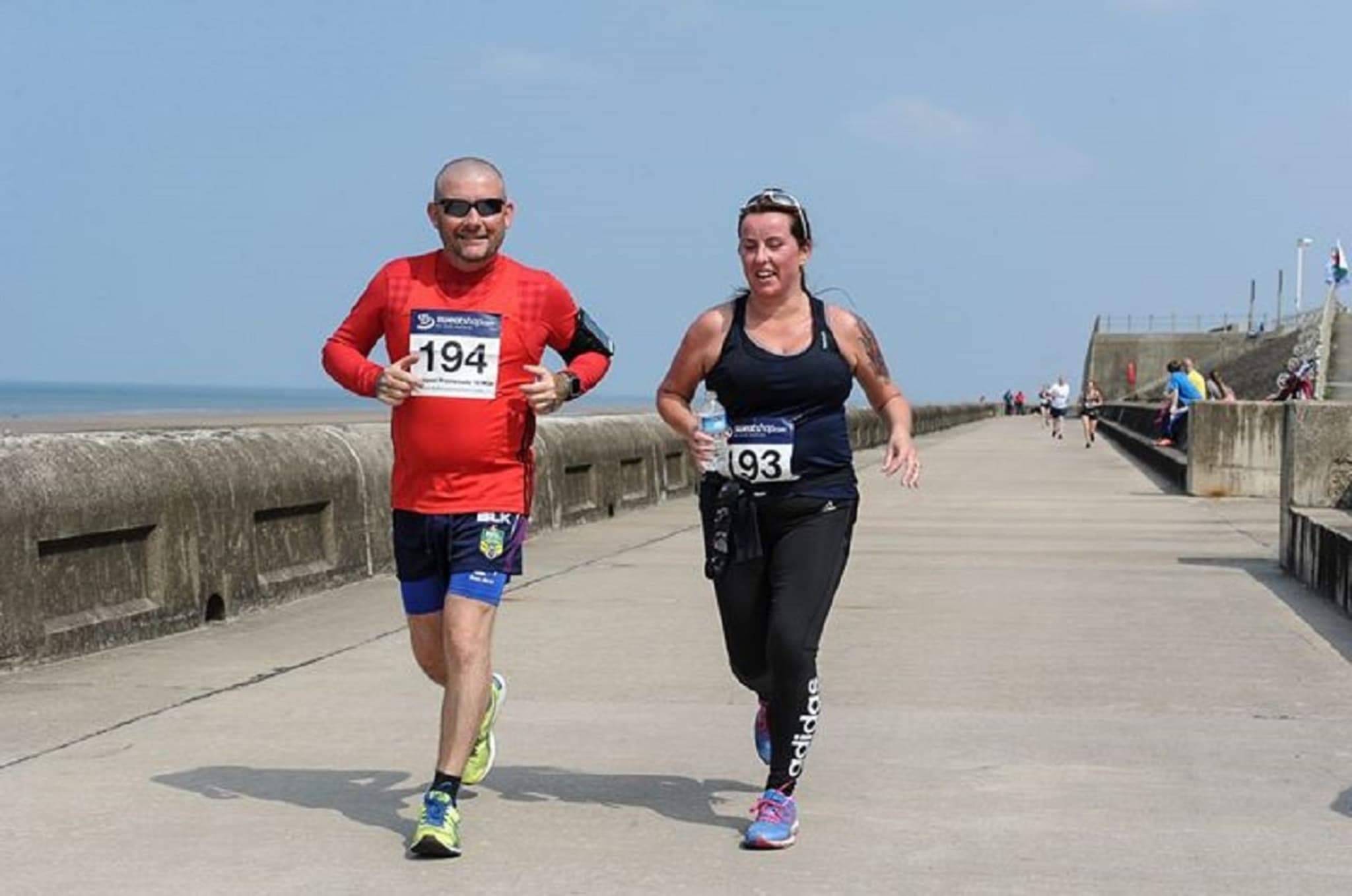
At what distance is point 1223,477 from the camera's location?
73.2 ft

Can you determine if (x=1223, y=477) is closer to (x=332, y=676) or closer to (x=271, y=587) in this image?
(x=271, y=587)

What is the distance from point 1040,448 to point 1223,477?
1982cm

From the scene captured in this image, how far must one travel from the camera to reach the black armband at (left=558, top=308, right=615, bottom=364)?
20.0ft

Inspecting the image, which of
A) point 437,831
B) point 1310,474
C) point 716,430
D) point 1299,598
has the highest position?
point 716,430

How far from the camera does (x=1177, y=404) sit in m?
31.5

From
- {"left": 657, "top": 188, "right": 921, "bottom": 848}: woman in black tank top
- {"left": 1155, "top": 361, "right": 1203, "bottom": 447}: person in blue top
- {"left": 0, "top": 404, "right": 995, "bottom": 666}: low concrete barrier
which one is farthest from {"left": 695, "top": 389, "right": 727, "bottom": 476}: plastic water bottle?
{"left": 1155, "top": 361, "right": 1203, "bottom": 447}: person in blue top

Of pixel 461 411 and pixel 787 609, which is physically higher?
pixel 461 411

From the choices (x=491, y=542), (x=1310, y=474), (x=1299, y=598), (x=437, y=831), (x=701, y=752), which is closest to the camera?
(x=437, y=831)

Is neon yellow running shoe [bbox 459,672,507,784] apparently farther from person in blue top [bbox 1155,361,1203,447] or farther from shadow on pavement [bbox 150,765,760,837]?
person in blue top [bbox 1155,361,1203,447]

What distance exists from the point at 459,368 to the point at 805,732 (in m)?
1.37

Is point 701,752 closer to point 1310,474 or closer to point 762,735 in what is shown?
point 762,735

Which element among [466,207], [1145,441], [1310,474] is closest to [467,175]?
[466,207]

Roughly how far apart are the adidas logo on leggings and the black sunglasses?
1.56 meters

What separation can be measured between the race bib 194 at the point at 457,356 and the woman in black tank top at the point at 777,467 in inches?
23.1
